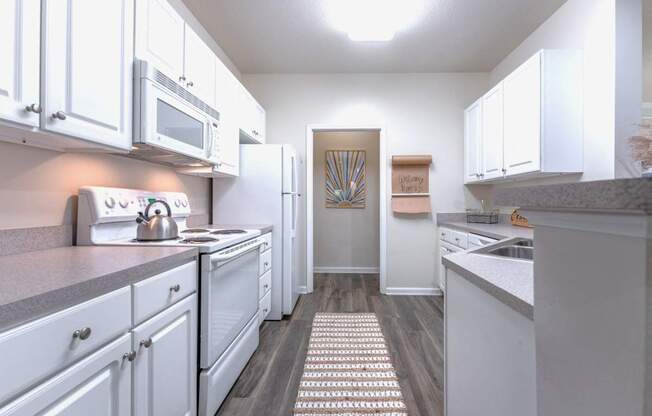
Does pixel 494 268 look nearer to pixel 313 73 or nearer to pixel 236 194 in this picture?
pixel 236 194

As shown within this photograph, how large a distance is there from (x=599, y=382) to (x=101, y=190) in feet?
6.11

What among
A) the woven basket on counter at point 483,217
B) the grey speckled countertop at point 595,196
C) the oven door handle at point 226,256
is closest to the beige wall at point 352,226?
the woven basket on counter at point 483,217

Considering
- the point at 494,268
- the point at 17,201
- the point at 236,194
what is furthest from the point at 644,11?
the point at 17,201

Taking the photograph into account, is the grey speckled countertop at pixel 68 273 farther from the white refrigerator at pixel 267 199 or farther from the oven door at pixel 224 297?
the white refrigerator at pixel 267 199

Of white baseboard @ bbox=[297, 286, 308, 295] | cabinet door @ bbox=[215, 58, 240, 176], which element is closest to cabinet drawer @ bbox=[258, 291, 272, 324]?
white baseboard @ bbox=[297, 286, 308, 295]

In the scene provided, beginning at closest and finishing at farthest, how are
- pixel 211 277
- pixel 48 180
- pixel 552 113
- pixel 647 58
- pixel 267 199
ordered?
pixel 48 180
pixel 211 277
pixel 552 113
pixel 647 58
pixel 267 199

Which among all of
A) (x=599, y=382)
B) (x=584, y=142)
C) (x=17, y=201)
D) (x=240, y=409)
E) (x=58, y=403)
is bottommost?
(x=240, y=409)

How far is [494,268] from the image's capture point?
3.13 feet

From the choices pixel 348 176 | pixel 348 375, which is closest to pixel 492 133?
pixel 348 176

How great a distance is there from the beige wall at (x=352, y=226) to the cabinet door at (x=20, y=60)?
394 centimetres

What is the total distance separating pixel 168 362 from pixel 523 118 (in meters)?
2.76

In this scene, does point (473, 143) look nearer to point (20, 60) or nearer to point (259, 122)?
point (259, 122)

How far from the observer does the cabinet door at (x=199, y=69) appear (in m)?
1.87

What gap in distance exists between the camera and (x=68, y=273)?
886 mm
